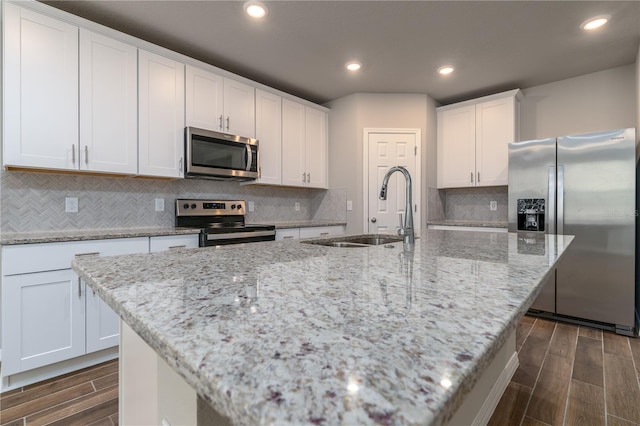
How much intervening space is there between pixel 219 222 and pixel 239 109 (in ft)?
3.86

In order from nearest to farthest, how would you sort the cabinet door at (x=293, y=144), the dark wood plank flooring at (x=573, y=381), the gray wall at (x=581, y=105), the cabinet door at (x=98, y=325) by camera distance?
the dark wood plank flooring at (x=573, y=381), the cabinet door at (x=98, y=325), the gray wall at (x=581, y=105), the cabinet door at (x=293, y=144)

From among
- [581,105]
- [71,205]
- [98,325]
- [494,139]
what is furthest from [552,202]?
[71,205]

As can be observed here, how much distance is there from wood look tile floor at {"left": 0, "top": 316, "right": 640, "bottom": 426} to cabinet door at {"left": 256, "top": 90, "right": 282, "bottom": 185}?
2173 millimetres

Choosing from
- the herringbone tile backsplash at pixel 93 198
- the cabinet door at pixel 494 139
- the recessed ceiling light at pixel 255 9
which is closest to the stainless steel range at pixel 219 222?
the herringbone tile backsplash at pixel 93 198

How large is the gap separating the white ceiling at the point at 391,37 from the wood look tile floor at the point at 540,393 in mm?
2496

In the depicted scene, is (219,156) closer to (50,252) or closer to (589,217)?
(50,252)

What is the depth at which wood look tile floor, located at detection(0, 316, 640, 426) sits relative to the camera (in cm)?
157

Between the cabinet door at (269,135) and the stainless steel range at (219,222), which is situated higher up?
the cabinet door at (269,135)

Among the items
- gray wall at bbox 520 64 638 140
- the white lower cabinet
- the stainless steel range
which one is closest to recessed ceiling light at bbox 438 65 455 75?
gray wall at bbox 520 64 638 140

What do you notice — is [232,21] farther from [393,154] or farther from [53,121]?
[393,154]

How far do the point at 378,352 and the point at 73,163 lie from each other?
2.61 metres

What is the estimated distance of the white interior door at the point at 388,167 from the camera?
3.85 m

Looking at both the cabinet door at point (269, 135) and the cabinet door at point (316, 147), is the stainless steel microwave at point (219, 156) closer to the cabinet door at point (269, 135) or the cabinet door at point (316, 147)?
the cabinet door at point (269, 135)

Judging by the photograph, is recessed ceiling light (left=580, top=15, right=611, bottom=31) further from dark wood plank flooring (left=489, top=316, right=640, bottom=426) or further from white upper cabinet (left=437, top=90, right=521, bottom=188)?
dark wood plank flooring (left=489, top=316, right=640, bottom=426)
